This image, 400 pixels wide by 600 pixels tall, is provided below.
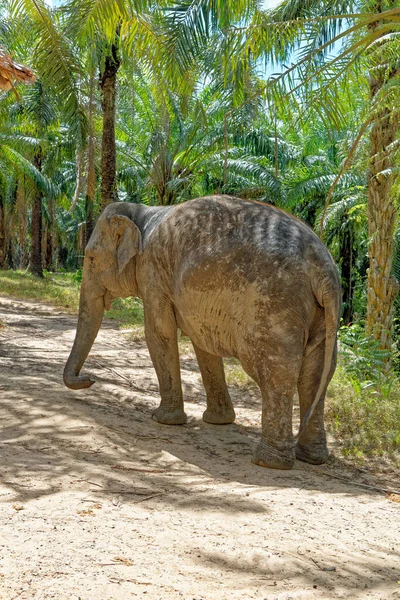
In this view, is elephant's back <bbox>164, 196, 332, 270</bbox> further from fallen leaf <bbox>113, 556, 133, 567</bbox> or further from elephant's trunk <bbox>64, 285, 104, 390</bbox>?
fallen leaf <bbox>113, 556, 133, 567</bbox>

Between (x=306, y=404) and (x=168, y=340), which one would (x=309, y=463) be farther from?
(x=168, y=340)

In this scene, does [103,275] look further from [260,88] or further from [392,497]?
[260,88]

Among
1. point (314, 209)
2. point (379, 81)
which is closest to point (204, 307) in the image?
point (379, 81)

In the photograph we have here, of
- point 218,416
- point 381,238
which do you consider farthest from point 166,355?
point 381,238

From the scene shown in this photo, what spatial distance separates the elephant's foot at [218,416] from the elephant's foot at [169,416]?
28 cm

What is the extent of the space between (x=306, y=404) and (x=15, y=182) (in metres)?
26.6

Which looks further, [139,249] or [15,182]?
[15,182]

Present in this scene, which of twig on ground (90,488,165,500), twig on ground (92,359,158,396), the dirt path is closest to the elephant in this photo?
the dirt path

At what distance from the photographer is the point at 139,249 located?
20.3ft

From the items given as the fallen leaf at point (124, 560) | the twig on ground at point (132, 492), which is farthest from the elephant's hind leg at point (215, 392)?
the fallen leaf at point (124, 560)

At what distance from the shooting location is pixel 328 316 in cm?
490

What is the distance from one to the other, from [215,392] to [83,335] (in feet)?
4.46

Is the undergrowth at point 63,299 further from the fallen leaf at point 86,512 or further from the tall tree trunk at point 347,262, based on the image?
the fallen leaf at point 86,512

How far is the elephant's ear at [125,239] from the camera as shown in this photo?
6211 millimetres
